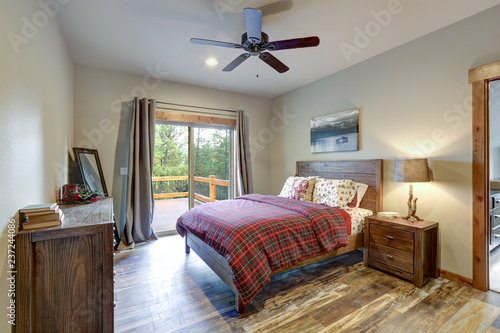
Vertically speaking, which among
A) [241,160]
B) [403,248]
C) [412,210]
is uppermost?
[241,160]

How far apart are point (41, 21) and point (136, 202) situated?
8.00ft

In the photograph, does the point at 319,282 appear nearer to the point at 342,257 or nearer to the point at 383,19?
the point at 342,257

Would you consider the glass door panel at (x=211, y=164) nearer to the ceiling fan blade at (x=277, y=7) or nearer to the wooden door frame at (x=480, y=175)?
the ceiling fan blade at (x=277, y=7)

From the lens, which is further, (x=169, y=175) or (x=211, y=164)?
(x=211, y=164)

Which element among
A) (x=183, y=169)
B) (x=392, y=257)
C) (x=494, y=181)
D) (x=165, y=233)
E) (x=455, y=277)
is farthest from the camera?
(x=183, y=169)

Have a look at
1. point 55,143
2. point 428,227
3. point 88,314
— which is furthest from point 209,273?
point 428,227

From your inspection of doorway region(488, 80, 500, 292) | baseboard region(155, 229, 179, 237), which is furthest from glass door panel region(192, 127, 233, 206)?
doorway region(488, 80, 500, 292)

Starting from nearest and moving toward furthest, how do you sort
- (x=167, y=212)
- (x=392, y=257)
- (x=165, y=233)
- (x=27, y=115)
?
(x=27, y=115)
(x=392, y=257)
(x=165, y=233)
(x=167, y=212)

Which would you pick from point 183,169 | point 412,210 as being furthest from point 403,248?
point 183,169

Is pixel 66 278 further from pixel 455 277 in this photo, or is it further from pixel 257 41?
pixel 455 277

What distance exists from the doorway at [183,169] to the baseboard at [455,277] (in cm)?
357

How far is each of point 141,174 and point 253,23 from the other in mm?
2849

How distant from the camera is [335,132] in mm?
3740

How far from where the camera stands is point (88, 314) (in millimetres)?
1351
